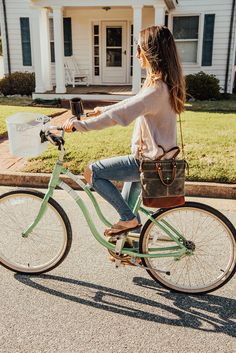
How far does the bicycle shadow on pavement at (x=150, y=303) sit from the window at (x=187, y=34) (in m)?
12.6

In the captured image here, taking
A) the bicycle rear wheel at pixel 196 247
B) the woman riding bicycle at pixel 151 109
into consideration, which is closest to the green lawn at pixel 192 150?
the bicycle rear wheel at pixel 196 247

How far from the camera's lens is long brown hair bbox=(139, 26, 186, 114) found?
2.46 m

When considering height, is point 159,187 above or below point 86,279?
above

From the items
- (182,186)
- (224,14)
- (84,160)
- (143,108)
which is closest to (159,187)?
(182,186)

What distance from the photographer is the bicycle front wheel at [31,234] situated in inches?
121

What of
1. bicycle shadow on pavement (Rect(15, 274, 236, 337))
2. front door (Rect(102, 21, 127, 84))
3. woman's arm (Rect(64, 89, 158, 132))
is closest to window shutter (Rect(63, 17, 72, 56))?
front door (Rect(102, 21, 127, 84))

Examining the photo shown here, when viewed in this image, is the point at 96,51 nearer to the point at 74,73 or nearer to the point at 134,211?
the point at 74,73

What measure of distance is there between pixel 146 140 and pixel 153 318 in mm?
1253

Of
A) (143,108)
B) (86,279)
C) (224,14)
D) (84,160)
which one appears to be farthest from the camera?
(224,14)

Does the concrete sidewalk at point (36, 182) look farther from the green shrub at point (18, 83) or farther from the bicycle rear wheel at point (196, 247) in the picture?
the green shrub at point (18, 83)

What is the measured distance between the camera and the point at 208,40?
13867 mm

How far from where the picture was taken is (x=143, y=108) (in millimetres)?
2436

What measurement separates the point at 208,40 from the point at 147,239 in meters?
12.5

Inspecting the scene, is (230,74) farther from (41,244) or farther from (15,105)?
(41,244)
